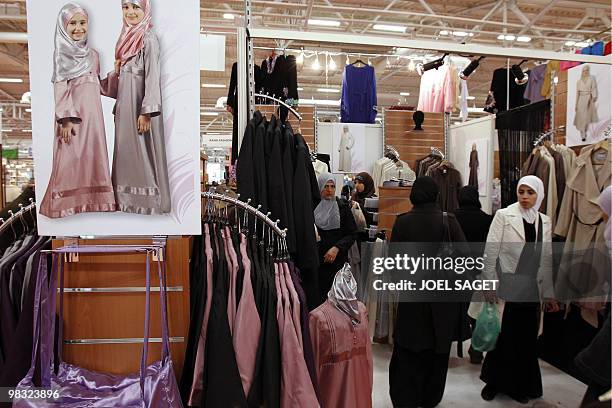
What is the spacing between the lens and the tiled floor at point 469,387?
120 inches

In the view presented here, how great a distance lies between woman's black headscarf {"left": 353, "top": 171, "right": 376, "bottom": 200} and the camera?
12.0ft

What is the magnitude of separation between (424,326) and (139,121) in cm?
217

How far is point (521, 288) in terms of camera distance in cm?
298

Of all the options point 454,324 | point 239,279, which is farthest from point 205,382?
point 454,324

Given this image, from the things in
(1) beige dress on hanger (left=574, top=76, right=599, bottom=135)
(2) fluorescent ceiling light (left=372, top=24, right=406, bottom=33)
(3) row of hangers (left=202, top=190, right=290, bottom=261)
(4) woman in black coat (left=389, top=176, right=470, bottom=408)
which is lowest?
(4) woman in black coat (left=389, top=176, right=470, bottom=408)

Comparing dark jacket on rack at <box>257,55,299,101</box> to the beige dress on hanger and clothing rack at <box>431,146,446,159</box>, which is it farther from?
the beige dress on hanger

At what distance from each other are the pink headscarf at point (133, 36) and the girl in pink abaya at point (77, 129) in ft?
0.27

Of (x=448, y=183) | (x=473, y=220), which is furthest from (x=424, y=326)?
(x=448, y=183)

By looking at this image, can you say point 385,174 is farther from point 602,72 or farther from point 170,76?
point 170,76

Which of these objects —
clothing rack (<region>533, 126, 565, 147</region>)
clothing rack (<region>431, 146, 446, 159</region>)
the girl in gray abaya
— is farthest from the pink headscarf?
clothing rack (<region>533, 126, 565, 147</region>)

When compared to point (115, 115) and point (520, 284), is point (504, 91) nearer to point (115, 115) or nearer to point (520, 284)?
point (520, 284)

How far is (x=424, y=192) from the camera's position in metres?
2.79

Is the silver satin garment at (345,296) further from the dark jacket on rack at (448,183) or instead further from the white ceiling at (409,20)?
the white ceiling at (409,20)

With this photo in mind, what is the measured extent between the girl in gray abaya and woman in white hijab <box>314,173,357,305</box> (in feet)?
6.46
